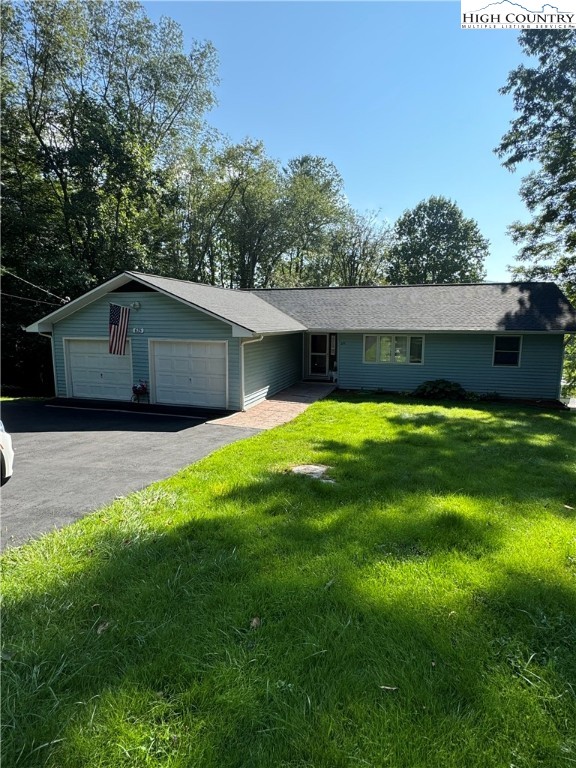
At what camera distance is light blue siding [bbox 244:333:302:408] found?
39.3 ft

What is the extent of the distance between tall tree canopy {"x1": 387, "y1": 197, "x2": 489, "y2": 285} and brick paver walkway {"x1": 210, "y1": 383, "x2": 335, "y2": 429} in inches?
1073

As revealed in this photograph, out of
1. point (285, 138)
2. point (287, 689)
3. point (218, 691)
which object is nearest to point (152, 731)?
point (218, 691)

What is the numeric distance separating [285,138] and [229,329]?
788 inches

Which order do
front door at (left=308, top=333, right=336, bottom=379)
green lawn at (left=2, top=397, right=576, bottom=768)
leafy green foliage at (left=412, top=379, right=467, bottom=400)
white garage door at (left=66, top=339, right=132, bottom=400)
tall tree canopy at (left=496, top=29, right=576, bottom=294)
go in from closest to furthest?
green lawn at (left=2, top=397, right=576, bottom=768)
white garage door at (left=66, top=339, right=132, bottom=400)
leafy green foliage at (left=412, top=379, right=467, bottom=400)
tall tree canopy at (left=496, top=29, right=576, bottom=294)
front door at (left=308, top=333, right=336, bottom=379)

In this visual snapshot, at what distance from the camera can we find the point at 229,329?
11.3 meters

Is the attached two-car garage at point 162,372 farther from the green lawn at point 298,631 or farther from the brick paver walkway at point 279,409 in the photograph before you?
the green lawn at point 298,631

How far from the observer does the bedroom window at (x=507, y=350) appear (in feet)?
44.7

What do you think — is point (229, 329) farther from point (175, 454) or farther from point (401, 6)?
point (401, 6)

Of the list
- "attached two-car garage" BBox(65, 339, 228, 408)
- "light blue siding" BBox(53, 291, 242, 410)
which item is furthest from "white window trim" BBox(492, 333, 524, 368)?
"attached two-car garage" BBox(65, 339, 228, 408)

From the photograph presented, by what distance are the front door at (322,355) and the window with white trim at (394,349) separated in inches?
94.3

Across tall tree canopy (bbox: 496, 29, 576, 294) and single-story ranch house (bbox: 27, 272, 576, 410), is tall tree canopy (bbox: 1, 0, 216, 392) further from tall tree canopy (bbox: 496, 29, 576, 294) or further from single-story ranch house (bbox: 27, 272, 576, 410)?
tall tree canopy (bbox: 496, 29, 576, 294)

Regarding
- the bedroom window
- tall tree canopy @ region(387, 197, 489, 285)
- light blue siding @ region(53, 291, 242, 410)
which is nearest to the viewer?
light blue siding @ region(53, 291, 242, 410)

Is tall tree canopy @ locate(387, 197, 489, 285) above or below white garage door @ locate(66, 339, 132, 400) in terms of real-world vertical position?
above

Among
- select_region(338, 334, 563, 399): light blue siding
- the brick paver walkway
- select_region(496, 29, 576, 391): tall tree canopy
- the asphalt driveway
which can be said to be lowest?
the asphalt driveway
